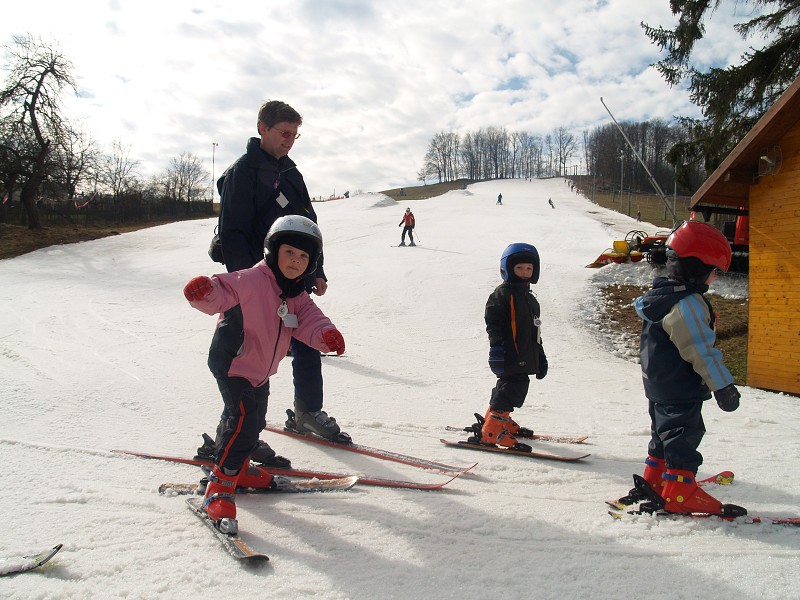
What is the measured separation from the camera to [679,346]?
2.73 m

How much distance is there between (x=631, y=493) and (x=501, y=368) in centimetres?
135

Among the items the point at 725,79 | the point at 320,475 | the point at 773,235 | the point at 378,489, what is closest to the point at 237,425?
the point at 320,475

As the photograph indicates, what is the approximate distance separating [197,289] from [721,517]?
9.56 ft

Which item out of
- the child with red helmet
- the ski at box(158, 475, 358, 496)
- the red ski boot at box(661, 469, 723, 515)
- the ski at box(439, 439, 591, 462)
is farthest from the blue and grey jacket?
the ski at box(158, 475, 358, 496)

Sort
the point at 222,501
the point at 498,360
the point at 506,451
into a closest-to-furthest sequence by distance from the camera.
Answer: the point at 222,501, the point at 506,451, the point at 498,360

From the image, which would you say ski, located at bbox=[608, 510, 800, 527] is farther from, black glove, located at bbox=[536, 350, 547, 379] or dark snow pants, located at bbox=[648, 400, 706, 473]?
black glove, located at bbox=[536, 350, 547, 379]

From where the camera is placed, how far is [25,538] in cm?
218

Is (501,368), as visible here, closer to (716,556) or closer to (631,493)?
(631,493)

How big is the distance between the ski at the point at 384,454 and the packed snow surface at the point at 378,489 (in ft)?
0.23

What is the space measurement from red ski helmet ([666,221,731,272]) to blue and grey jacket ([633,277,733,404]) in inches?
6.3

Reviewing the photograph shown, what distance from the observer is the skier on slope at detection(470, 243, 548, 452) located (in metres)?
4.01

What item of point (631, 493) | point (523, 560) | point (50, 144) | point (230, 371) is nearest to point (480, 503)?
point (523, 560)

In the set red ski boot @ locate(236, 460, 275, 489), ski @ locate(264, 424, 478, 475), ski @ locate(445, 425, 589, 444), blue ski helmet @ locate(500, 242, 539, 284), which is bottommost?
ski @ locate(445, 425, 589, 444)

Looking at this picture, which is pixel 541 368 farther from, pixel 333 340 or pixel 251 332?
pixel 251 332
